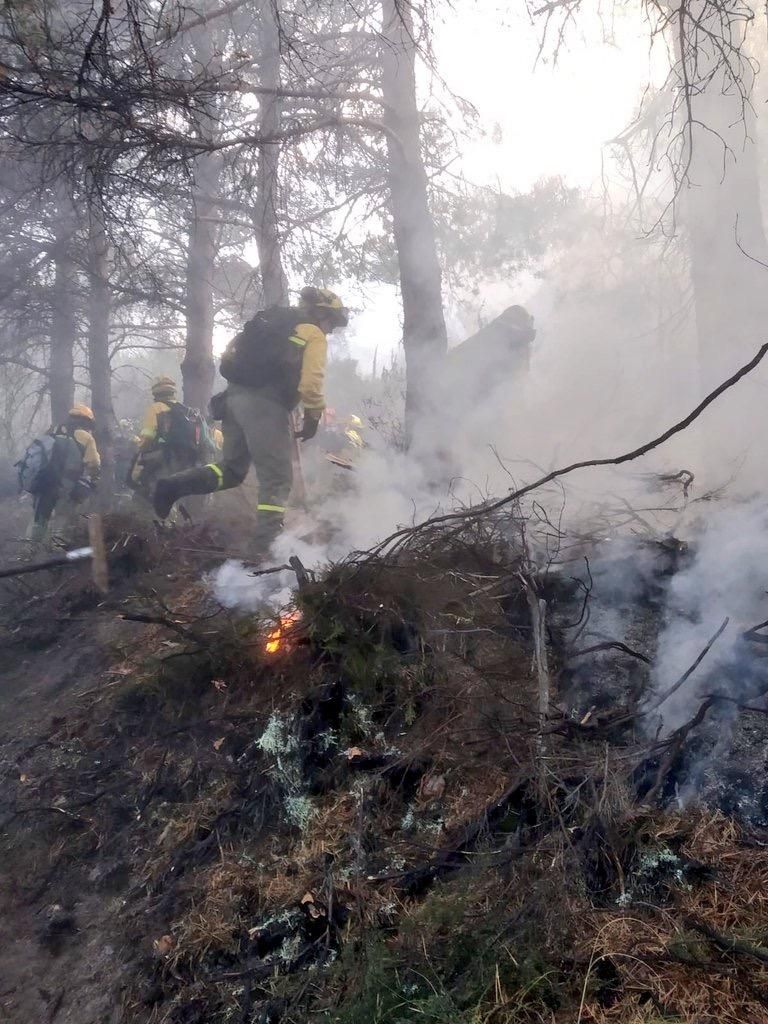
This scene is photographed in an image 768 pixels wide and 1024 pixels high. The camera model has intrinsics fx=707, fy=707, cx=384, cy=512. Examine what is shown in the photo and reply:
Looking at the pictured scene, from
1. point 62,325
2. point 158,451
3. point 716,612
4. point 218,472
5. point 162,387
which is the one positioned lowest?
point 716,612

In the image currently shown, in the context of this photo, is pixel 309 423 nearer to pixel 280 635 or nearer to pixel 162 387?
pixel 280 635

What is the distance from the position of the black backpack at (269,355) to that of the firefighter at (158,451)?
2.57 meters

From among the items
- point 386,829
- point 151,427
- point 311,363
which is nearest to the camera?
point 386,829

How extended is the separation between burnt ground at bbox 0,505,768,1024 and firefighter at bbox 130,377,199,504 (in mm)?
3988

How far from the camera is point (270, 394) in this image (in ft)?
18.6

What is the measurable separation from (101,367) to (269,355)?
673 cm

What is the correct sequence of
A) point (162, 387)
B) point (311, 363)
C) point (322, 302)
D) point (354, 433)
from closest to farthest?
point (311, 363), point (322, 302), point (162, 387), point (354, 433)

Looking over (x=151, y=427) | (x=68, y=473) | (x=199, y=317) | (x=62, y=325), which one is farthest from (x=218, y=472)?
(x=62, y=325)

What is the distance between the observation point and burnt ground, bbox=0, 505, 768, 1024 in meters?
2.01

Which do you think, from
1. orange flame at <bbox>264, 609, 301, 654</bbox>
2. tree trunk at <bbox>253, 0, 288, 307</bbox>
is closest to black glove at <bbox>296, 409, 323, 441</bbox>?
Result: tree trunk at <bbox>253, 0, 288, 307</bbox>

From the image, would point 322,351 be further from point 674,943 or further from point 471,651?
point 674,943

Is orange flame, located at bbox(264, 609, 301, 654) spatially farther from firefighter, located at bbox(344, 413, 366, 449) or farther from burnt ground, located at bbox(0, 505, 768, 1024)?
firefighter, located at bbox(344, 413, 366, 449)

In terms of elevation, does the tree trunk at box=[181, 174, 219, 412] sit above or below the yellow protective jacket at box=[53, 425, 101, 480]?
above

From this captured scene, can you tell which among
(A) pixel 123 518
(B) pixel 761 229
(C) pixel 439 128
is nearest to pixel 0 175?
(C) pixel 439 128
